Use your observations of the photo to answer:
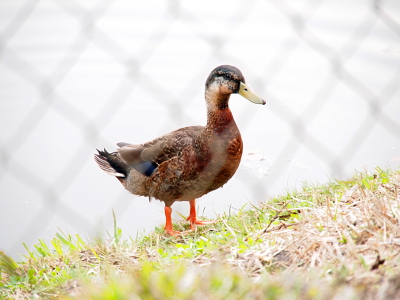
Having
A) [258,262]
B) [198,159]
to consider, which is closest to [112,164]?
[198,159]

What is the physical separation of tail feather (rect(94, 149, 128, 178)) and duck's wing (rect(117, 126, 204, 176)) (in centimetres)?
13

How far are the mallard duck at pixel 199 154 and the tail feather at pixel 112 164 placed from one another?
301mm

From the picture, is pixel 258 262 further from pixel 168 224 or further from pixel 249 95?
pixel 168 224

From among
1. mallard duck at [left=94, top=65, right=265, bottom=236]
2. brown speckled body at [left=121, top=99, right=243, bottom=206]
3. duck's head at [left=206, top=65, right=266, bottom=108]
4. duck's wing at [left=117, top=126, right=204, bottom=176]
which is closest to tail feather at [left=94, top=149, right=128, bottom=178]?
duck's wing at [left=117, top=126, right=204, bottom=176]

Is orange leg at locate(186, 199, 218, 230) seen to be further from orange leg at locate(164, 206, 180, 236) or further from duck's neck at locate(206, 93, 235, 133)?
duck's neck at locate(206, 93, 235, 133)

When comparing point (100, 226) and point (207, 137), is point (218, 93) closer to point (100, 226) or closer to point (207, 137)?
point (207, 137)

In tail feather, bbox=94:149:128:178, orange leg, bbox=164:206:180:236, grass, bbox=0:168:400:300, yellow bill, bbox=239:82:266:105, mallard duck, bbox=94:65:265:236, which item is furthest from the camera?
tail feather, bbox=94:149:128:178

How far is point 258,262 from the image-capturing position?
6.48 feet

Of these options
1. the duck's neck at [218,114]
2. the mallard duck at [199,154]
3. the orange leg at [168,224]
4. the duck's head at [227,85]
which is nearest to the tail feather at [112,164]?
the mallard duck at [199,154]

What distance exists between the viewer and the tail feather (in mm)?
3951

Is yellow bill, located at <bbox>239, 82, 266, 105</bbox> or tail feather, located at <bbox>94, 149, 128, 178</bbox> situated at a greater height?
yellow bill, located at <bbox>239, 82, 266, 105</bbox>

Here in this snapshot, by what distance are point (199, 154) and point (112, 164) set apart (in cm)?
110

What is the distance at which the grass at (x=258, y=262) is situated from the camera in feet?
4.72

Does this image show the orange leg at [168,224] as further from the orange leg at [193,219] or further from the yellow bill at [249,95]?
the yellow bill at [249,95]
